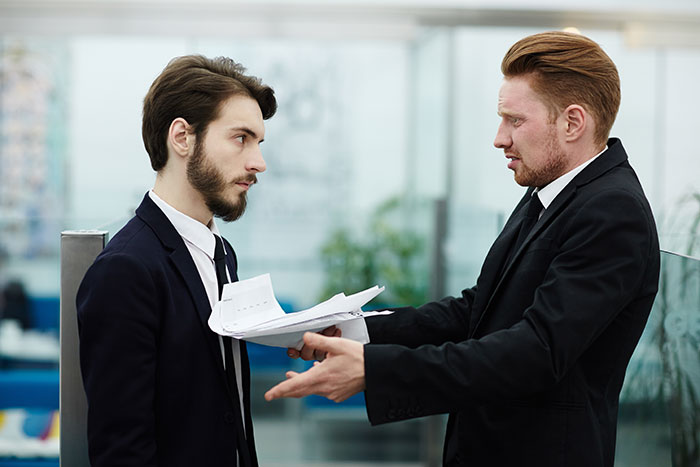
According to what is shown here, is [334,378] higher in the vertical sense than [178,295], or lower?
lower

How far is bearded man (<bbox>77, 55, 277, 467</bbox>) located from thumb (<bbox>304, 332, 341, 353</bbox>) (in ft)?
0.56

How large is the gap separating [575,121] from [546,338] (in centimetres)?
46

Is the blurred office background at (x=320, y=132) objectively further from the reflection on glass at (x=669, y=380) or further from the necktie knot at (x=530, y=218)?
the necktie knot at (x=530, y=218)

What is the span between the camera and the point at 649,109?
14.5 feet

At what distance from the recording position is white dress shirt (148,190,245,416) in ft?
Result: 4.83

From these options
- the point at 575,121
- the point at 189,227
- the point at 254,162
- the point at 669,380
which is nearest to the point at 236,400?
the point at 189,227

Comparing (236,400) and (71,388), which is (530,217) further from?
(71,388)

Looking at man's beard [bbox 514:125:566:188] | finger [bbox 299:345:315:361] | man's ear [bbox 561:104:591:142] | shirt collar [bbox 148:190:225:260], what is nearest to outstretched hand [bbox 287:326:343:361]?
finger [bbox 299:345:315:361]

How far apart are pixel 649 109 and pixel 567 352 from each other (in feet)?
11.6

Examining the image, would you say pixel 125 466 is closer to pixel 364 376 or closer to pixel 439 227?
pixel 364 376

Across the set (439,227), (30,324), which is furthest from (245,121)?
(30,324)

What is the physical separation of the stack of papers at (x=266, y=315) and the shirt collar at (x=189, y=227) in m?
0.11

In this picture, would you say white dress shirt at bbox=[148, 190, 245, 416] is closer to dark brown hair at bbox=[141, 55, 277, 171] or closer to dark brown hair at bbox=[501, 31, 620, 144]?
dark brown hair at bbox=[141, 55, 277, 171]

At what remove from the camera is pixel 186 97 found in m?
1.47
